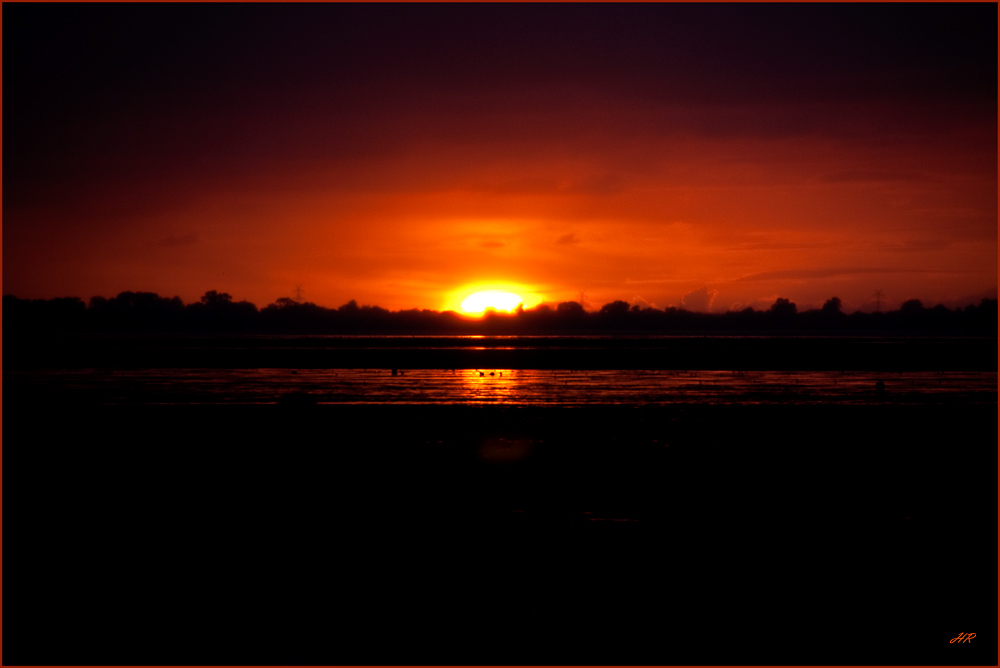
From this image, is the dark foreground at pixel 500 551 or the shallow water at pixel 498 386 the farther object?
the shallow water at pixel 498 386

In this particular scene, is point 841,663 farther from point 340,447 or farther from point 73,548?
point 340,447

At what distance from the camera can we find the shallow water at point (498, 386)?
27.8m

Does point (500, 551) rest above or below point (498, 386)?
below

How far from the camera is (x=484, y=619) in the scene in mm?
7680

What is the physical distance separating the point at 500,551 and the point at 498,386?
2432cm

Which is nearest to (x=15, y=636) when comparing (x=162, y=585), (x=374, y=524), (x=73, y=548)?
(x=162, y=585)

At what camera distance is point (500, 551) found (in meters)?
9.59

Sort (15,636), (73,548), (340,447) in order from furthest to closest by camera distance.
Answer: (340,447) < (73,548) < (15,636)

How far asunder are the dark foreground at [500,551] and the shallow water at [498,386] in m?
10.3

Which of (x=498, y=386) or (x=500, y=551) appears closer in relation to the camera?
(x=500, y=551)

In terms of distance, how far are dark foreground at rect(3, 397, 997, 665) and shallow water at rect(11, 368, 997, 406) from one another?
33.7ft

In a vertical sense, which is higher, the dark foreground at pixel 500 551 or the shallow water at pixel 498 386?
the shallow water at pixel 498 386

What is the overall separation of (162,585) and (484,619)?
415cm

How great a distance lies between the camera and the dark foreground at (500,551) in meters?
7.34
